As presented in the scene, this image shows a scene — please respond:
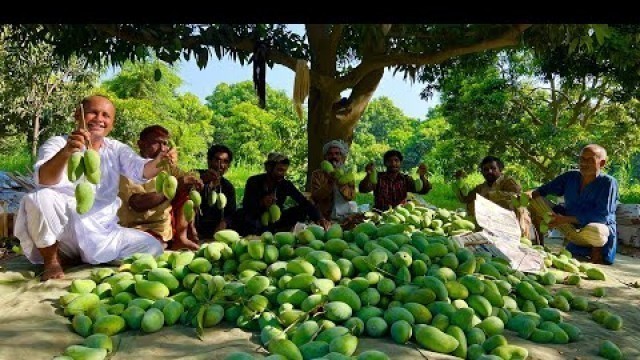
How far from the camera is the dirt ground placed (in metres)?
2.04

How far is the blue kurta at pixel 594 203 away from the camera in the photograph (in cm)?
486

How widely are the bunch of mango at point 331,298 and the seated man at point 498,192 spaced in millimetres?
1931

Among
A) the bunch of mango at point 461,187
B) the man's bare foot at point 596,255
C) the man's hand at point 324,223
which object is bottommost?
the man's bare foot at point 596,255

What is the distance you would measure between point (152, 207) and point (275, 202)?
1104mm

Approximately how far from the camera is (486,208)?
395 cm

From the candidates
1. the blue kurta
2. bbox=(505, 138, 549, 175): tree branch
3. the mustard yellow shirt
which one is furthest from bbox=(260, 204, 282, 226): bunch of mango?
bbox=(505, 138, 549, 175): tree branch

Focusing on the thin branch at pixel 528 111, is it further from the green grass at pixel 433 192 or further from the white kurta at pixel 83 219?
the white kurta at pixel 83 219

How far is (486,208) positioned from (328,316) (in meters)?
2.13

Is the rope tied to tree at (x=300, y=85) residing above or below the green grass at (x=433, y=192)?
above

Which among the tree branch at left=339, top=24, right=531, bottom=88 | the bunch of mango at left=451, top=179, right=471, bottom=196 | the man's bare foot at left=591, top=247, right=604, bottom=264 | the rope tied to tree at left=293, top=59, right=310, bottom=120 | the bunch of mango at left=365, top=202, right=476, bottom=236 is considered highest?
the tree branch at left=339, top=24, right=531, bottom=88

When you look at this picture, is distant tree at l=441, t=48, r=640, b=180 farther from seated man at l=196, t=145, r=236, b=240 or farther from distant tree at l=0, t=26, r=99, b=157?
distant tree at l=0, t=26, r=99, b=157

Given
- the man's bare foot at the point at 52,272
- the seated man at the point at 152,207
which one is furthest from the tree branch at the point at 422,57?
the man's bare foot at the point at 52,272

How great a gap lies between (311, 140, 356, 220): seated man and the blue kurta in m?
1.84
